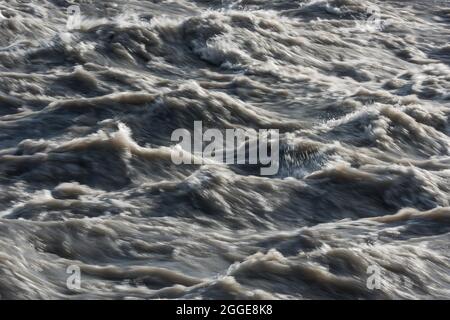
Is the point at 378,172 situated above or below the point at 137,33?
below

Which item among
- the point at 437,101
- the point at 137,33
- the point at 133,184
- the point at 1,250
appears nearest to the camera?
the point at 1,250

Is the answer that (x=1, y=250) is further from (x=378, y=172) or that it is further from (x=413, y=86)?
(x=413, y=86)

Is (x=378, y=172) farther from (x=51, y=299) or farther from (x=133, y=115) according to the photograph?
(x=51, y=299)
